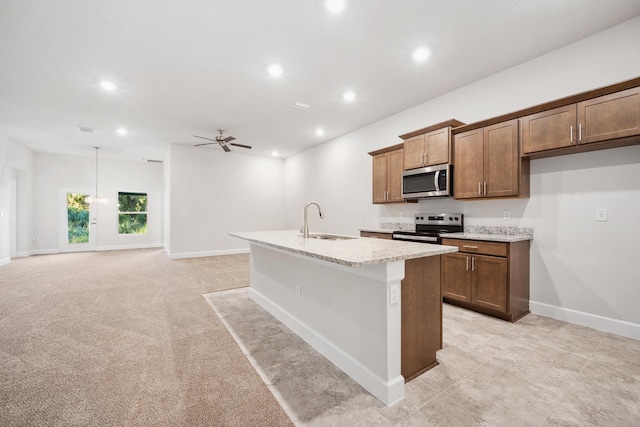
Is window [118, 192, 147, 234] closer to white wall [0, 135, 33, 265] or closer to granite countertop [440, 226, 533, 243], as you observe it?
white wall [0, 135, 33, 265]

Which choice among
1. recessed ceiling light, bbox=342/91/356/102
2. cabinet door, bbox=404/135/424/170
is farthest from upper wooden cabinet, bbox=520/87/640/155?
recessed ceiling light, bbox=342/91/356/102

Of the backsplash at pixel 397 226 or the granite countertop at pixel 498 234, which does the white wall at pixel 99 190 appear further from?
the granite countertop at pixel 498 234

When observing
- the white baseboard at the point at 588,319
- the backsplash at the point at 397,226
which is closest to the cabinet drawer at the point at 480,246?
the white baseboard at the point at 588,319

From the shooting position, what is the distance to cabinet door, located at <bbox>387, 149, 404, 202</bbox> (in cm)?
433

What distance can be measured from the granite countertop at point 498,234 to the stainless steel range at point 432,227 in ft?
0.43

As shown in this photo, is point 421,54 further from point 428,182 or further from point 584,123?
point 584,123

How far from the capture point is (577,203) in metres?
2.78

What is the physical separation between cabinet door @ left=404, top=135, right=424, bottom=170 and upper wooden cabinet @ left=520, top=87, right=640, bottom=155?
1.21 meters

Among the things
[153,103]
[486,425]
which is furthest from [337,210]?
[486,425]

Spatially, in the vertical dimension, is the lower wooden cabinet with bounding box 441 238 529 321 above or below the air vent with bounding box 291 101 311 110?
below

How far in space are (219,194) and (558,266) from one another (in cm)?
703

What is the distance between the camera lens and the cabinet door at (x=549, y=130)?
8.43 ft

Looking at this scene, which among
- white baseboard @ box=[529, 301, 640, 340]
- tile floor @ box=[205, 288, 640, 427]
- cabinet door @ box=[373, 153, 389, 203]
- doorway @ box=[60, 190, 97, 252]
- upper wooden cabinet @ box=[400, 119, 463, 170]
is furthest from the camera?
doorway @ box=[60, 190, 97, 252]

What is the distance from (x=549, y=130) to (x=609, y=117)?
16.3 inches
